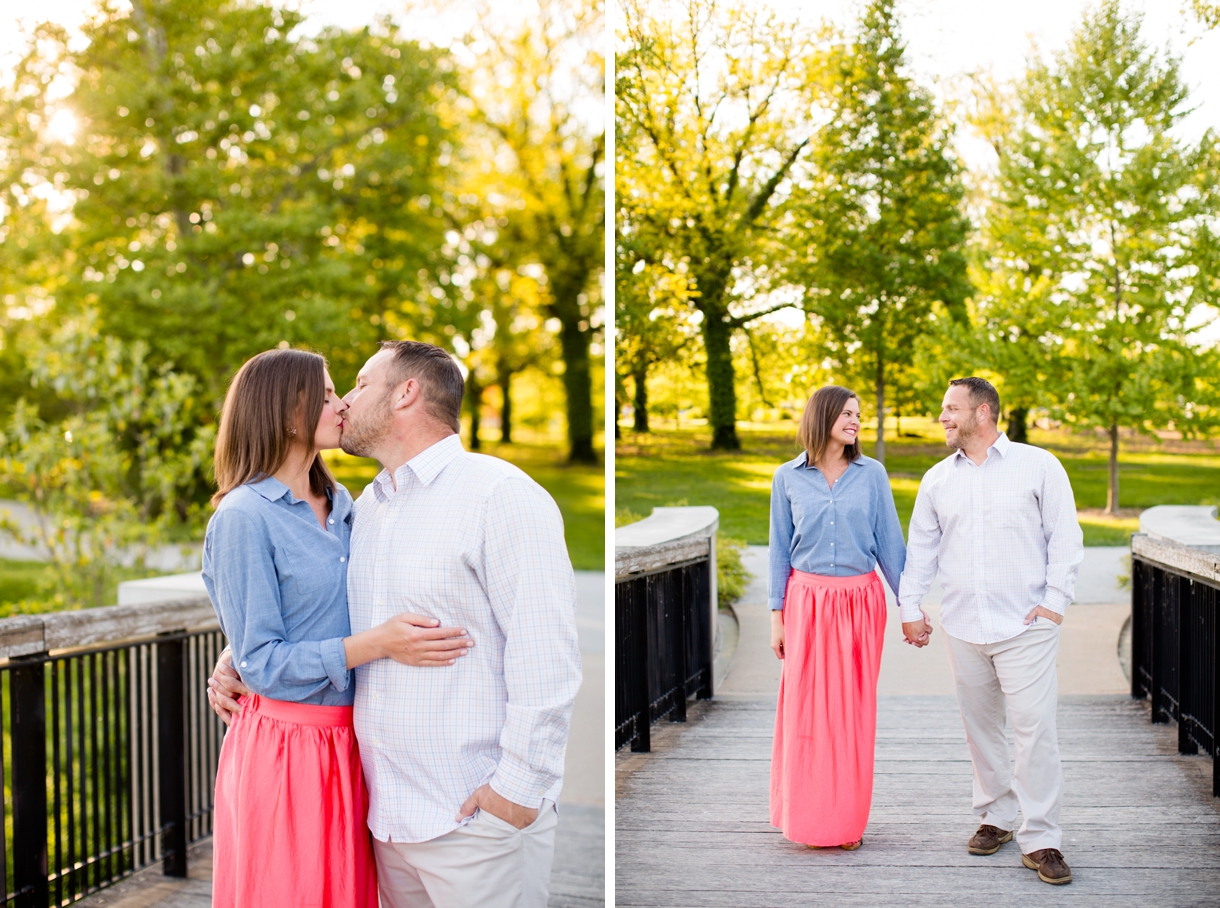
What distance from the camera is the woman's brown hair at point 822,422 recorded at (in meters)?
3.21

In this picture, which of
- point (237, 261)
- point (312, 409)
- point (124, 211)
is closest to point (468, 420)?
point (237, 261)

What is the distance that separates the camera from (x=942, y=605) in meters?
3.03

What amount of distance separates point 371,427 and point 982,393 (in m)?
1.92

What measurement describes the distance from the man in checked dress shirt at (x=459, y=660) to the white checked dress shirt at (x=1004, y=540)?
154cm

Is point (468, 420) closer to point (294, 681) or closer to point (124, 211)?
point (124, 211)

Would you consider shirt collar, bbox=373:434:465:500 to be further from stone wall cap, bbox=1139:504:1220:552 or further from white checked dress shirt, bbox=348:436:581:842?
stone wall cap, bbox=1139:504:1220:552

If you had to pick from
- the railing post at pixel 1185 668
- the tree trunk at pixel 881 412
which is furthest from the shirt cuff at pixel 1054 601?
the railing post at pixel 1185 668

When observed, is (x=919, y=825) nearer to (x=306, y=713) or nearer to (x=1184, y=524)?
(x=1184, y=524)

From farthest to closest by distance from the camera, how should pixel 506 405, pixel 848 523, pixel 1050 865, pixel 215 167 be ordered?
pixel 506 405
pixel 215 167
pixel 848 523
pixel 1050 865

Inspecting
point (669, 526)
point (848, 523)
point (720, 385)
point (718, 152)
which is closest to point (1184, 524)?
point (848, 523)

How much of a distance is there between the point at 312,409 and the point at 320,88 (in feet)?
42.6

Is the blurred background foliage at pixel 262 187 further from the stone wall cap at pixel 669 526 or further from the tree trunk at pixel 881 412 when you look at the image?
the tree trunk at pixel 881 412

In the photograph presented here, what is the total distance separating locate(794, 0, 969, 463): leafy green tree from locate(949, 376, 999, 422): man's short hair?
0.31 meters

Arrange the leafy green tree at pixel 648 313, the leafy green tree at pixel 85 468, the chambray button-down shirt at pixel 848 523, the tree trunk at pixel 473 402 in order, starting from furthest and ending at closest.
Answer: the tree trunk at pixel 473 402
the leafy green tree at pixel 85 468
the leafy green tree at pixel 648 313
the chambray button-down shirt at pixel 848 523
